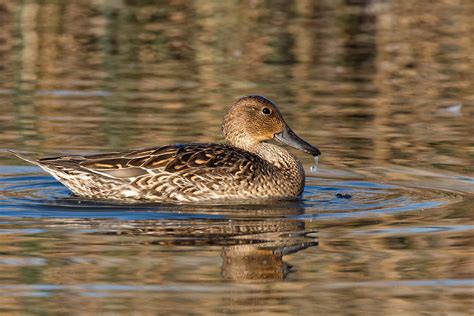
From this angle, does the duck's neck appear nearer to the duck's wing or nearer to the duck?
the duck

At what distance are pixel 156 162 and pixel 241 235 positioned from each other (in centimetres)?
158

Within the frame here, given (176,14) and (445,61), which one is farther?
(176,14)

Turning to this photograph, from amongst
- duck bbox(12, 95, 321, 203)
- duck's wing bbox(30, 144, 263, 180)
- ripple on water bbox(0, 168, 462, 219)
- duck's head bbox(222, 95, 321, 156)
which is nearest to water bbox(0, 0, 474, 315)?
ripple on water bbox(0, 168, 462, 219)

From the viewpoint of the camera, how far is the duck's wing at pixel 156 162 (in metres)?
9.82

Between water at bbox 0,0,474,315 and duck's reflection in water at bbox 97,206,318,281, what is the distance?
24 millimetres

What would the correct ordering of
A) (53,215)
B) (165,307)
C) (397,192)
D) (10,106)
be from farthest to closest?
1. (10,106)
2. (397,192)
3. (53,215)
4. (165,307)

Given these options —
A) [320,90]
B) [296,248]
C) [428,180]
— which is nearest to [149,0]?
[320,90]

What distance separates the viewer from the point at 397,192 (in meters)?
10.2

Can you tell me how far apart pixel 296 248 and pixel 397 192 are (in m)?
2.23

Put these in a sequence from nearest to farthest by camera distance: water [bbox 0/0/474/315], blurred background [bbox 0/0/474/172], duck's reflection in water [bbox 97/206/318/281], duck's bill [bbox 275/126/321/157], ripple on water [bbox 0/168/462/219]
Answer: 1. water [bbox 0/0/474/315]
2. duck's reflection in water [bbox 97/206/318/281]
3. ripple on water [bbox 0/168/462/219]
4. duck's bill [bbox 275/126/321/157]
5. blurred background [bbox 0/0/474/172]

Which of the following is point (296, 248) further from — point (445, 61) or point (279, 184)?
point (445, 61)

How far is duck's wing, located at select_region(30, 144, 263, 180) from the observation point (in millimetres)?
9820

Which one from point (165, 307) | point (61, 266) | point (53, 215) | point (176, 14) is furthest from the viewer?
point (176, 14)

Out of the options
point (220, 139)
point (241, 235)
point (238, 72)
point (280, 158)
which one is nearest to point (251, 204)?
point (280, 158)
